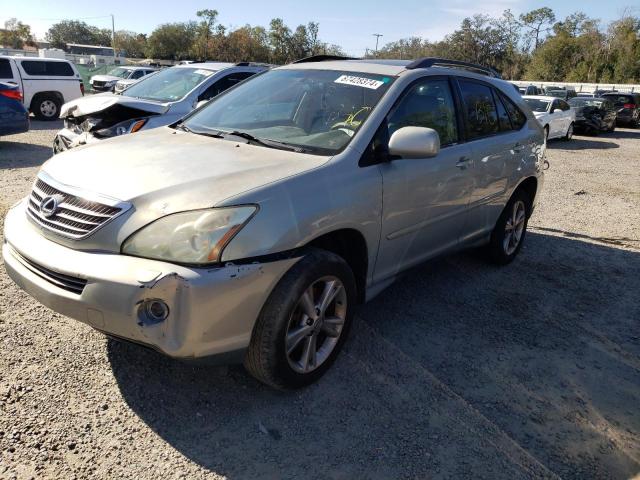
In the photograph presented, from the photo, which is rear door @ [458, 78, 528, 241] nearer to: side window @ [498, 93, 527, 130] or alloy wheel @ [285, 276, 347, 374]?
side window @ [498, 93, 527, 130]

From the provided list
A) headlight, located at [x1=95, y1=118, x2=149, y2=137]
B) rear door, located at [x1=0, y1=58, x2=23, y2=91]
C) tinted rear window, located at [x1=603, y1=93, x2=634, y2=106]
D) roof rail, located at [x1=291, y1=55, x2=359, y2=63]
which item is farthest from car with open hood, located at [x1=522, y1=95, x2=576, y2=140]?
rear door, located at [x1=0, y1=58, x2=23, y2=91]

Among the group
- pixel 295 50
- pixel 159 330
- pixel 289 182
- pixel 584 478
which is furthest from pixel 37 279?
pixel 295 50

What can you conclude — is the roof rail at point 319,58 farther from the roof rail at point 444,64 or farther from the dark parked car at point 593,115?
the dark parked car at point 593,115

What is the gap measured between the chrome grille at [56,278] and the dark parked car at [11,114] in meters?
8.13

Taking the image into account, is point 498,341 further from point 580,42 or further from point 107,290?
point 580,42

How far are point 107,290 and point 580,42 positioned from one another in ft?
209

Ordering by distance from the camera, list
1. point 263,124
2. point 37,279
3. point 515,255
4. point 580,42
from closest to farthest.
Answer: point 37,279 → point 263,124 → point 515,255 → point 580,42

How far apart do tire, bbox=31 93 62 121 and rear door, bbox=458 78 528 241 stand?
48.0ft

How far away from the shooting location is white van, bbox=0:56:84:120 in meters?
14.7

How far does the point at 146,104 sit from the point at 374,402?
5.32 metres

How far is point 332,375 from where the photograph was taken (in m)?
3.16

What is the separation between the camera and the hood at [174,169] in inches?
100

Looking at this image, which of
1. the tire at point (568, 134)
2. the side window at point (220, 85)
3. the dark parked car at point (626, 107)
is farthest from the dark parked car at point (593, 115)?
the side window at point (220, 85)

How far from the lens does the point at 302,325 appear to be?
2877 millimetres
